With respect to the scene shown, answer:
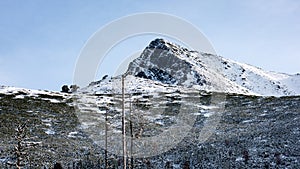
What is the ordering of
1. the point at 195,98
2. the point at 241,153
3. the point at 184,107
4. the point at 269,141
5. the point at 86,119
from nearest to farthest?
the point at 241,153 → the point at 269,141 → the point at 86,119 → the point at 184,107 → the point at 195,98

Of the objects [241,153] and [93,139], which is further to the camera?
[93,139]

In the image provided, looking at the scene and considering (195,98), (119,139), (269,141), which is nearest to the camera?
(269,141)

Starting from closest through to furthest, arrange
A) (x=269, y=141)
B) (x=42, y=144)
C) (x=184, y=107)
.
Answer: (x=269, y=141)
(x=42, y=144)
(x=184, y=107)

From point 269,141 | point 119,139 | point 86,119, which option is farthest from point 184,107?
point 269,141

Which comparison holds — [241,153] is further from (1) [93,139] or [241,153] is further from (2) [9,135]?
(2) [9,135]

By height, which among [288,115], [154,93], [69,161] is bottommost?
[69,161]

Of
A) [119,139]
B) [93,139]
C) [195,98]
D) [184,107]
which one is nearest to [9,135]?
[93,139]

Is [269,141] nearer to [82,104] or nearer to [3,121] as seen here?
[3,121]

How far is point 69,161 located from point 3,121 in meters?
24.9

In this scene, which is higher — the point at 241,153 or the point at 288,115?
the point at 288,115

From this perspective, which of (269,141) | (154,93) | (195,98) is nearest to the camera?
(269,141)

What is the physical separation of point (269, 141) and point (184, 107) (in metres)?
39.5

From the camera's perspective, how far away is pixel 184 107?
93.3m

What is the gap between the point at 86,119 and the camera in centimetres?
8062
